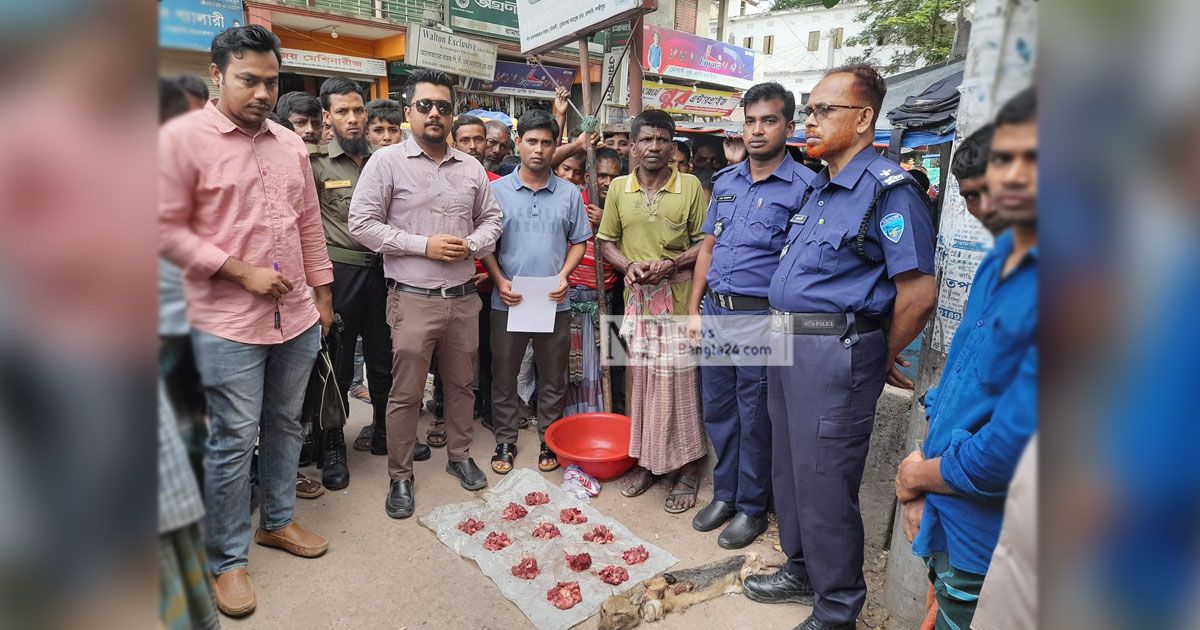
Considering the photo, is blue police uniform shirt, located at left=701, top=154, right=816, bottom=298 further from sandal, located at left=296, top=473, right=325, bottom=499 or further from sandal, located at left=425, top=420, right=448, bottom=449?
sandal, located at left=296, top=473, right=325, bottom=499

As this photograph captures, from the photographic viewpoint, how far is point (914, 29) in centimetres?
1407

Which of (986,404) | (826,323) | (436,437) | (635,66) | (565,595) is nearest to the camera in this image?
(986,404)

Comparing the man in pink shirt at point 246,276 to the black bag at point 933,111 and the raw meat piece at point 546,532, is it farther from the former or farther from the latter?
the black bag at point 933,111

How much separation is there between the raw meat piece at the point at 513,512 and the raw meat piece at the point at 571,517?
0.20 metres

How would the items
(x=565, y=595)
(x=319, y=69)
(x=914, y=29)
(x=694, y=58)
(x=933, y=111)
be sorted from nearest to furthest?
(x=565, y=595) < (x=933, y=111) < (x=319, y=69) < (x=914, y=29) < (x=694, y=58)

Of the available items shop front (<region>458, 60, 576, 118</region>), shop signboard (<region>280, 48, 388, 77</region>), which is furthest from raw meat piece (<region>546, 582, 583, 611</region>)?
shop front (<region>458, 60, 576, 118</region>)

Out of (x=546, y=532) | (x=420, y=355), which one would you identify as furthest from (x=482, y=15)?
(x=546, y=532)

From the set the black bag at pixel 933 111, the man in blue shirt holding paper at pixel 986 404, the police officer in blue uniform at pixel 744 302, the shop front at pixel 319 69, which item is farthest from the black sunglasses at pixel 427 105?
the shop front at pixel 319 69

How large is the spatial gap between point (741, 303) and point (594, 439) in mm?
1521

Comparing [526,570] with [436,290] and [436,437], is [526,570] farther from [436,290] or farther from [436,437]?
[436,437]

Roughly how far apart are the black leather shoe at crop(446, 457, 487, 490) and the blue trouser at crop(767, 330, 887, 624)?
1935mm

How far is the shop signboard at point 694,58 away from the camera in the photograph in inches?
568
